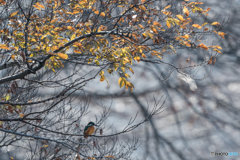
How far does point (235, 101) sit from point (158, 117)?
398 centimetres

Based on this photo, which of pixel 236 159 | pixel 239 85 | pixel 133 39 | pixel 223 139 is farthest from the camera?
pixel 239 85

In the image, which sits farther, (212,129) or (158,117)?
(158,117)

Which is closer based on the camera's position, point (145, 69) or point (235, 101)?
point (235, 101)

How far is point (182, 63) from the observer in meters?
15.3

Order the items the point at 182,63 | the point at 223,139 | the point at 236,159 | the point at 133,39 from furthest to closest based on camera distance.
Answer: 1. the point at 182,63
2. the point at 223,139
3. the point at 236,159
4. the point at 133,39

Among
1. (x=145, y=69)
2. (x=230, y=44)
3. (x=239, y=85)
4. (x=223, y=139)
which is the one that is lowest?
(x=223, y=139)

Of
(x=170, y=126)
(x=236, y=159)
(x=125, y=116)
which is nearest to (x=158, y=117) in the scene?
(x=170, y=126)

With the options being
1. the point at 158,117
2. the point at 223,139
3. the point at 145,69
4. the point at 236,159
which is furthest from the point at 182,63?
the point at 236,159

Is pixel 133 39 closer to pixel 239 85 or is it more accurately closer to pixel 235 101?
pixel 235 101

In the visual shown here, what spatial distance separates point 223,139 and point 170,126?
2.27 m

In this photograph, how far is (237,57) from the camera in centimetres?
1539

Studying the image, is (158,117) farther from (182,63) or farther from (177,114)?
(182,63)

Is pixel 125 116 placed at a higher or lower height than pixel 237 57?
lower

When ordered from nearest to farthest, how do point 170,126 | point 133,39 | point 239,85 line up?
point 133,39, point 170,126, point 239,85
